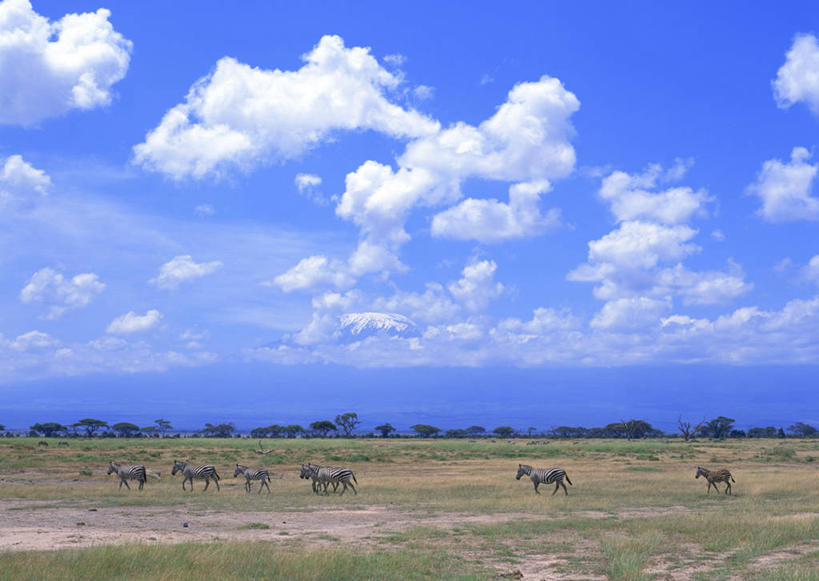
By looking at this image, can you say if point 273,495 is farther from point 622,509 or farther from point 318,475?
point 622,509

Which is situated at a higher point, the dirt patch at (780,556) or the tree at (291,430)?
the dirt patch at (780,556)

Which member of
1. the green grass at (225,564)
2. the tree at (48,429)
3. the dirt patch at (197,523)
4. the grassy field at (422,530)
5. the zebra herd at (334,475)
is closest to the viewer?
the green grass at (225,564)

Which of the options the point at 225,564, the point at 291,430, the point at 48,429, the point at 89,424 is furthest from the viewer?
the point at 291,430

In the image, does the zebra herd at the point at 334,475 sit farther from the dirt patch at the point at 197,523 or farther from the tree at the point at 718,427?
the tree at the point at 718,427

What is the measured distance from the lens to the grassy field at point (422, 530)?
1399 centimetres

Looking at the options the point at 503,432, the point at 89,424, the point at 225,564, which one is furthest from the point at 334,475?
the point at 503,432

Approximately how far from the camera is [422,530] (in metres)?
19.6

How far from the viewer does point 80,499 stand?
1114 inches

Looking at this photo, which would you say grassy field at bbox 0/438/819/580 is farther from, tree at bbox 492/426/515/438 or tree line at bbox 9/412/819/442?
tree at bbox 492/426/515/438

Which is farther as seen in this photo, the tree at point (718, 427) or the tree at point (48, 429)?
the tree at point (718, 427)

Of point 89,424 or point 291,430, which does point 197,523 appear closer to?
point 89,424

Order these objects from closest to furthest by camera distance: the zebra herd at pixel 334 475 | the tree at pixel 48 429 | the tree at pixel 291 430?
1. the zebra herd at pixel 334 475
2. the tree at pixel 48 429
3. the tree at pixel 291 430

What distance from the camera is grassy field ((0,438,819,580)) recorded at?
1399cm

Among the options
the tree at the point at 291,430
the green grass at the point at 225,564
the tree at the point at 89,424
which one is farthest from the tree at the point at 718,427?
the green grass at the point at 225,564
